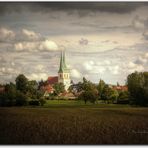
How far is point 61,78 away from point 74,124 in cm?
63

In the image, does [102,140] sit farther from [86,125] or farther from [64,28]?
[64,28]

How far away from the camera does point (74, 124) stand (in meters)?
15.4

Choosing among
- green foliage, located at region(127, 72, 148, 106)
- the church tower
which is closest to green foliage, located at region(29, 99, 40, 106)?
the church tower

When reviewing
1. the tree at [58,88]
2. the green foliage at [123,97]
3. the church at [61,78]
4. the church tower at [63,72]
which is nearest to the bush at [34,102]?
the church at [61,78]

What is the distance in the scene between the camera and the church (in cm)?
1546

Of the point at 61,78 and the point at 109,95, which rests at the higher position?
the point at 61,78

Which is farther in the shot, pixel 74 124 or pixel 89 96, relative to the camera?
pixel 89 96

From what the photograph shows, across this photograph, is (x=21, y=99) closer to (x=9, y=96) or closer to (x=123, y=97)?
(x=9, y=96)

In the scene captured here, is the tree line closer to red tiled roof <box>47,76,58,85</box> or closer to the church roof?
red tiled roof <box>47,76,58,85</box>

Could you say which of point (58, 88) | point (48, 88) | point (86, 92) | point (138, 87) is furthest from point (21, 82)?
point (138, 87)

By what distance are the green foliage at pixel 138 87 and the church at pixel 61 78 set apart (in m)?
0.81

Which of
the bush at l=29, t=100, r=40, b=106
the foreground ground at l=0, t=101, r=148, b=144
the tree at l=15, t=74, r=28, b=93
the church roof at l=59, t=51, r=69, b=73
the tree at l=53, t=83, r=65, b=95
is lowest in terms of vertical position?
the foreground ground at l=0, t=101, r=148, b=144

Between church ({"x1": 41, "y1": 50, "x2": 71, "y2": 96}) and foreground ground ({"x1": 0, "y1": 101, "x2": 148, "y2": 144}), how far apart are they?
0.74 ft

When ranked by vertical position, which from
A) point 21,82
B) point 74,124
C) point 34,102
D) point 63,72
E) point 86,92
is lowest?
point 74,124
